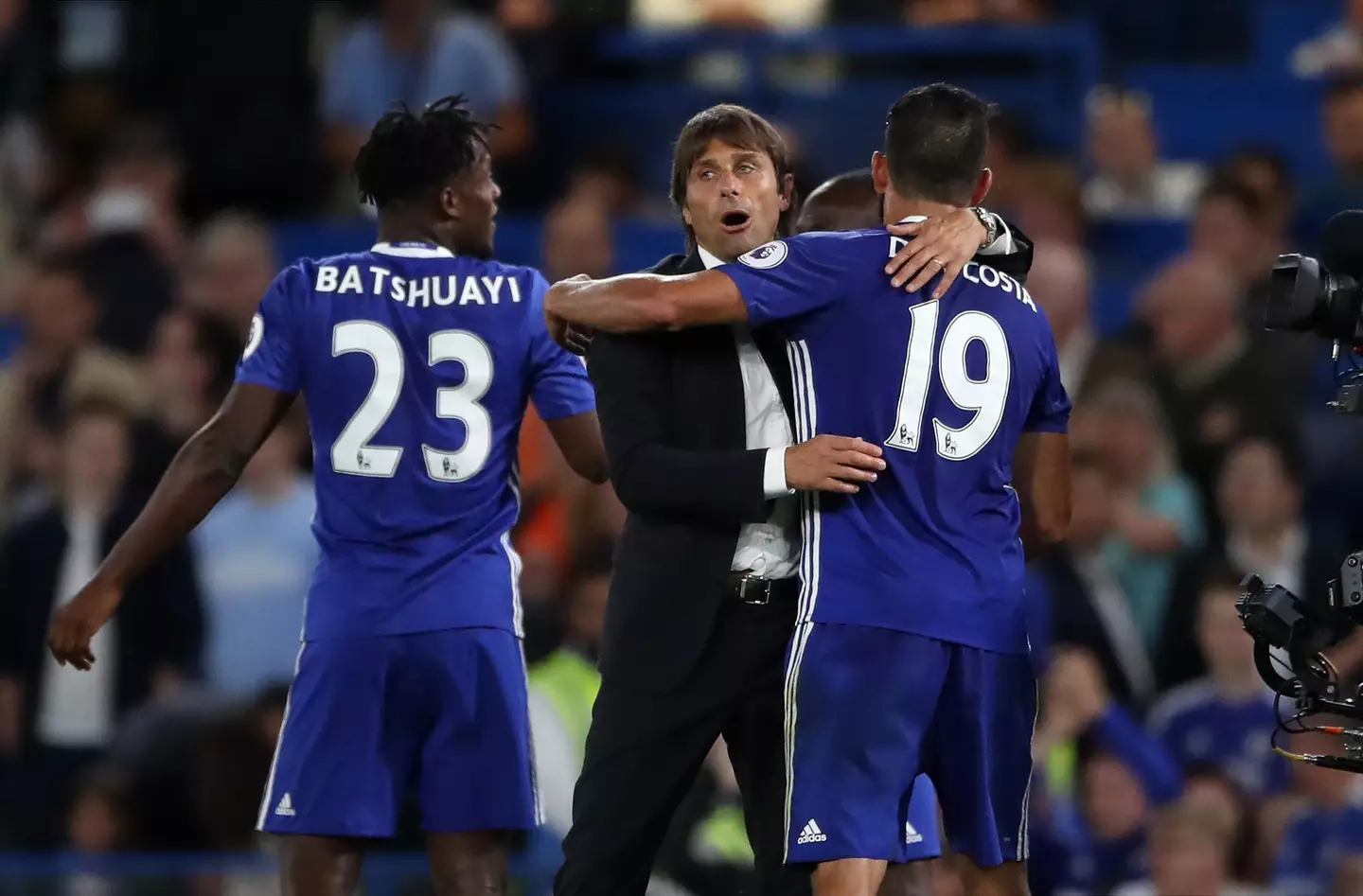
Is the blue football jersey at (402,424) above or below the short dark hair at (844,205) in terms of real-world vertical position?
below

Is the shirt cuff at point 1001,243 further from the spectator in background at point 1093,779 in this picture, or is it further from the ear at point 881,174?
the spectator in background at point 1093,779

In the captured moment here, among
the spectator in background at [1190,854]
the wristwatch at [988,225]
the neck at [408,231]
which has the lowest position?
the spectator in background at [1190,854]

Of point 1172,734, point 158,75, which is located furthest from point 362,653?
point 158,75

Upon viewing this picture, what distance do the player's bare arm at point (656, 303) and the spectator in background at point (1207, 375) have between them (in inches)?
182

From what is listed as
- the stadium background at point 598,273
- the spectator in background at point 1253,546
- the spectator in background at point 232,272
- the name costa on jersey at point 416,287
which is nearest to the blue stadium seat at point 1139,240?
the stadium background at point 598,273

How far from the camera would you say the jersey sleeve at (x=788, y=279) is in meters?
4.93

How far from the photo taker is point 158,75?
12320 mm

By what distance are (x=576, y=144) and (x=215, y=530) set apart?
12.3ft

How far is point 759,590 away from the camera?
204 inches

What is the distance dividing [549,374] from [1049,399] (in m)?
1.23

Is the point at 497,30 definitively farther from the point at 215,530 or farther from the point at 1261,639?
the point at 1261,639

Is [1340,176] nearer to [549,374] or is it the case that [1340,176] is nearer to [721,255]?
[549,374]

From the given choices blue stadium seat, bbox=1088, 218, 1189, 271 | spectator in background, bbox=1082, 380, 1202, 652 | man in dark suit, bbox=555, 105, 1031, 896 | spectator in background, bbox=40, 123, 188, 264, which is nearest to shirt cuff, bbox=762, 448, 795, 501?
man in dark suit, bbox=555, 105, 1031, 896

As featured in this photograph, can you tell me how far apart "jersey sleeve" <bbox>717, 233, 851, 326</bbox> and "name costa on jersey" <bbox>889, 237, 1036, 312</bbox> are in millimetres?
121
